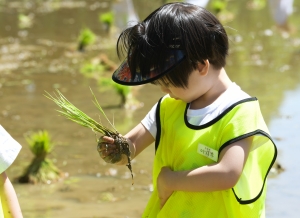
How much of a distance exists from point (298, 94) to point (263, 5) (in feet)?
20.5

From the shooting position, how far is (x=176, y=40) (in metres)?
2.08

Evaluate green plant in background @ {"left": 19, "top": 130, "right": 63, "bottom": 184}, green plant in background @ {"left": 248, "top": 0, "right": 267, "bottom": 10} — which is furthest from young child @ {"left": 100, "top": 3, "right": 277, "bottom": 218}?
green plant in background @ {"left": 248, "top": 0, "right": 267, "bottom": 10}

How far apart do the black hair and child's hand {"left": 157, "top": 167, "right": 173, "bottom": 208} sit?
309mm

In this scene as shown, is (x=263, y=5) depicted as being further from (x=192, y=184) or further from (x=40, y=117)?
(x=192, y=184)

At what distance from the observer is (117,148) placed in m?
2.29

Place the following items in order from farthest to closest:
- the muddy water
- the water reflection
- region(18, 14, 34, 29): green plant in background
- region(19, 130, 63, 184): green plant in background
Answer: region(18, 14, 34, 29): green plant in background < region(19, 130, 63, 184): green plant in background < the muddy water < the water reflection

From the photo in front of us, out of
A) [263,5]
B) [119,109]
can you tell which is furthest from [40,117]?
[263,5]

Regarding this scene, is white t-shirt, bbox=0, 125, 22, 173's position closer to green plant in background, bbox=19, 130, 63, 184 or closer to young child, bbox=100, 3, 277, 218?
young child, bbox=100, 3, 277, 218

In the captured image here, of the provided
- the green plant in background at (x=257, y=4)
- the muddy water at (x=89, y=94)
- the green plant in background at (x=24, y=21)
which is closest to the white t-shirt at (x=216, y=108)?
the muddy water at (x=89, y=94)

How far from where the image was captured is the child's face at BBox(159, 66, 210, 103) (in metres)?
2.15

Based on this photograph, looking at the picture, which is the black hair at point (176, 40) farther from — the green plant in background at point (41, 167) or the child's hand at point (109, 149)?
the green plant in background at point (41, 167)

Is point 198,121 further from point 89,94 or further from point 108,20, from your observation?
point 108,20

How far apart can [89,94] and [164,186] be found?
4.73 meters

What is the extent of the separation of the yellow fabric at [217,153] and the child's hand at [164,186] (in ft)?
0.06
